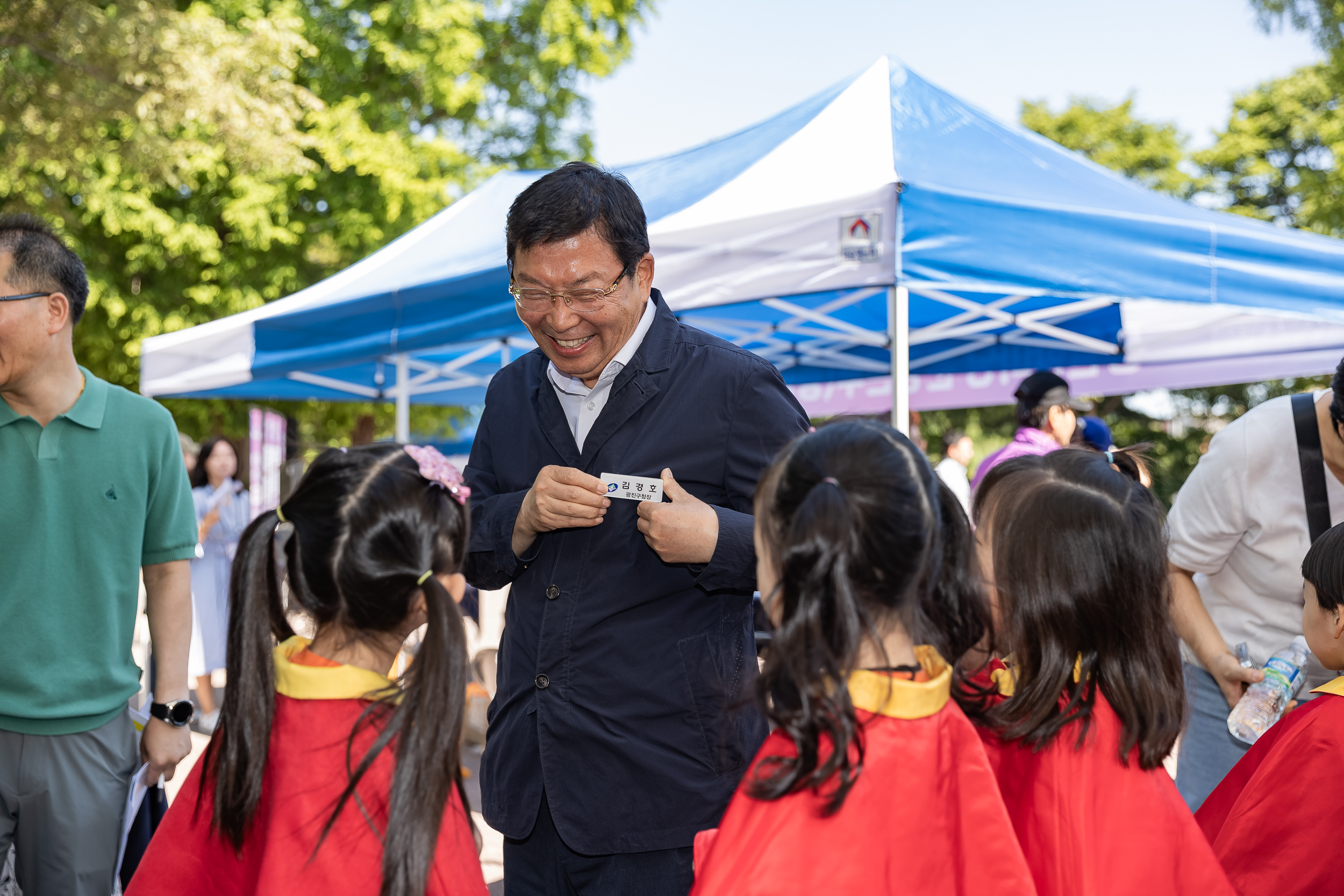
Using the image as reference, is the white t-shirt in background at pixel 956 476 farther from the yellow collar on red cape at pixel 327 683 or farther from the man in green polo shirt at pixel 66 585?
the yellow collar on red cape at pixel 327 683

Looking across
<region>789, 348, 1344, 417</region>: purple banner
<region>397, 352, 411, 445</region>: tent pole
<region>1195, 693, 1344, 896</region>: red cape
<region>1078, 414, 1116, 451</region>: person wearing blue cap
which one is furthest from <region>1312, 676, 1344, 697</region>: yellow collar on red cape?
<region>397, 352, 411, 445</region>: tent pole

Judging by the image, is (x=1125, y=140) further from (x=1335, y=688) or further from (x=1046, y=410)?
(x=1335, y=688)

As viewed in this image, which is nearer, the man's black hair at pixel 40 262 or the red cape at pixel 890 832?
the red cape at pixel 890 832

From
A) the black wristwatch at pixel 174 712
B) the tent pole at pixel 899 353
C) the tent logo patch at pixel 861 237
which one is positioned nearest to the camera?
the black wristwatch at pixel 174 712

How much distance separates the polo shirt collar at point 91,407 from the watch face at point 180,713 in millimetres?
659

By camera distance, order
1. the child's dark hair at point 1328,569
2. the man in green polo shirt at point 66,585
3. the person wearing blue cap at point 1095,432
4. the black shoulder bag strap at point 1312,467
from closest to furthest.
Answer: the child's dark hair at point 1328,569
the man in green polo shirt at point 66,585
the black shoulder bag strap at point 1312,467
the person wearing blue cap at point 1095,432

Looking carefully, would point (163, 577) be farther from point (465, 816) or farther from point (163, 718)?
point (465, 816)

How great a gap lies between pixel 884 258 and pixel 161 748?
246cm

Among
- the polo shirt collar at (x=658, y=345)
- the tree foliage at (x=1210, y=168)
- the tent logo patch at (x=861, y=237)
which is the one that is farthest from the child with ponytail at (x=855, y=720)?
the tree foliage at (x=1210, y=168)

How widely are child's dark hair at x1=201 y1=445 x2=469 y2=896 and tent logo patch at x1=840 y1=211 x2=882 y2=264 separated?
6.68ft

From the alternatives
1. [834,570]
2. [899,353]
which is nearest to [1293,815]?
[834,570]

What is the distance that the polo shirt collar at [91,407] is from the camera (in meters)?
2.42

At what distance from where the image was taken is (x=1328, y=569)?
7.03 ft

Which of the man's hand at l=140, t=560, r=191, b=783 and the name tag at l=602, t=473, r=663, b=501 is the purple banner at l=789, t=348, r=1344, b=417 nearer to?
the man's hand at l=140, t=560, r=191, b=783
